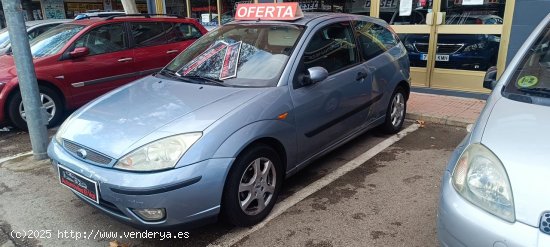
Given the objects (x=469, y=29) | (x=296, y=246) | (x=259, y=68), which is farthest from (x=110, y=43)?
(x=469, y=29)

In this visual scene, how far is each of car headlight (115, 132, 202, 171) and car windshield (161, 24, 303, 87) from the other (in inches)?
34.2

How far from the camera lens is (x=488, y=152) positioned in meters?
1.96

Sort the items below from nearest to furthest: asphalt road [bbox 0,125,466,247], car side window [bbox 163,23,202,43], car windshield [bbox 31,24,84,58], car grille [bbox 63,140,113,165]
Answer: car grille [bbox 63,140,113,165] → asphalt road [bbox 0,125,466,247] → car windshield [bbox 31,24,84,58] → car side window [bbox 163,23,202,43]

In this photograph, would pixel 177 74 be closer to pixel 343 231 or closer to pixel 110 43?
pixel 343 231

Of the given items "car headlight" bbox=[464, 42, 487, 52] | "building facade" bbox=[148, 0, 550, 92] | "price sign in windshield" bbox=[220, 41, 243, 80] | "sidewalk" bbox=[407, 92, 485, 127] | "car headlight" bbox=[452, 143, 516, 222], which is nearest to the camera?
"car headlight" bbox=[452, 143, 516, 222]

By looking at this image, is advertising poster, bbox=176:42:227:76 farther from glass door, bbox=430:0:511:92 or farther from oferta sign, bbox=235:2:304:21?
glass door, bbox=430:0:511:92

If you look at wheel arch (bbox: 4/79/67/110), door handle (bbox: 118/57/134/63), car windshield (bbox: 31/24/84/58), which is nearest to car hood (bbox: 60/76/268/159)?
wheel arch (bbox: 4/79/67/110)

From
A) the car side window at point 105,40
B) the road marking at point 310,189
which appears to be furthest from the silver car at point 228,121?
the car side window at point 105,40

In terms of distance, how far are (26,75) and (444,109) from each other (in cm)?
532

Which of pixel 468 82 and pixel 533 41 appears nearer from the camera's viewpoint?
pixel 533 41

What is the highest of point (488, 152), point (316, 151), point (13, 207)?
point (488, 152)

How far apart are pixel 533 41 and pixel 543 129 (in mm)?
990

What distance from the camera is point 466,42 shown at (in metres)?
6.40

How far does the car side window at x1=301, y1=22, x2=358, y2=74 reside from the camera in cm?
356
